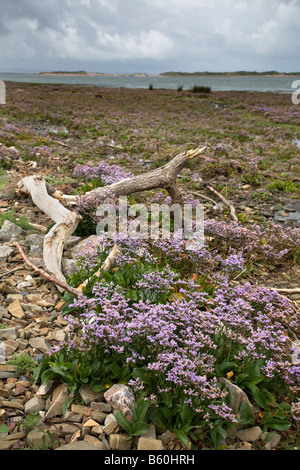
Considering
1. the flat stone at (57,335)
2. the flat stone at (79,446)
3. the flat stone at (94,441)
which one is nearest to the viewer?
the flat stone at (79,446)

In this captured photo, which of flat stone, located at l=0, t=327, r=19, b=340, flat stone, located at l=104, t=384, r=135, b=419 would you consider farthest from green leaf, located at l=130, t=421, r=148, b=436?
flat stone, located at l=0, t=327, r=19, b=340

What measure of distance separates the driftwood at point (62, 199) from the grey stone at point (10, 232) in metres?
0.61

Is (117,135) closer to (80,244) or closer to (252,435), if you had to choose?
(80,244)

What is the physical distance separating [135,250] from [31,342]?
177 cm

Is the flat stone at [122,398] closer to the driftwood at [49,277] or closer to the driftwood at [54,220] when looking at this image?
the driftwood at [49,277]

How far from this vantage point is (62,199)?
7625 mm

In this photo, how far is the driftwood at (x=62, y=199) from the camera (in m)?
5.70

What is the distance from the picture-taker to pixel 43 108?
27.5 metres

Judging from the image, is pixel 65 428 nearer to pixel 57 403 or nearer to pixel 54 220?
pixel 57 403

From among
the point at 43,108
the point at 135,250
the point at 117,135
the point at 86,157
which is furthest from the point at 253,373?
the point at 43,108

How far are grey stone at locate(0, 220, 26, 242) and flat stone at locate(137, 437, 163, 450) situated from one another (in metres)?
4.33

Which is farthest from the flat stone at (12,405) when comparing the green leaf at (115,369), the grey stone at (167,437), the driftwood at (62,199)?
the driftwood at (62,199)

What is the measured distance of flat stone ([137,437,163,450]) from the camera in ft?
10.6

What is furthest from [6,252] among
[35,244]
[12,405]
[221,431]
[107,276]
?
[221,431]
